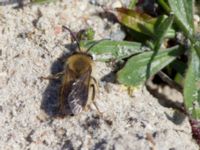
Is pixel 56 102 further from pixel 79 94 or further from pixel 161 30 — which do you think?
pixel 161 30

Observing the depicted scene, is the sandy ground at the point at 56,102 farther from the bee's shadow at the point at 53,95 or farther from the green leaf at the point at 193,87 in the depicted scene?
the green leaf at the point at 193,87

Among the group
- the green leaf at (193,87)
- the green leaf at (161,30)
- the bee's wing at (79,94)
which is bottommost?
the green leaf at (193,87)

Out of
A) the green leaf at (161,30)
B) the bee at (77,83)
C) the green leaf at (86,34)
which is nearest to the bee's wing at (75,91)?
the bee at (77,83)

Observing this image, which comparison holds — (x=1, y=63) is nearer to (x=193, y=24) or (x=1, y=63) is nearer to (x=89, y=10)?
(x=89, y=10)

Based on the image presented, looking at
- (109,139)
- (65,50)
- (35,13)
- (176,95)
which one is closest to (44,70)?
(65,50)

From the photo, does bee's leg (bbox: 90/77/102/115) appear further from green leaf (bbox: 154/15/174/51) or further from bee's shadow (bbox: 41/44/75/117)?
green leaf (bbox: 154/15/174/51)

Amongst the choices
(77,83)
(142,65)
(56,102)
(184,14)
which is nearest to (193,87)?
(142,65)
